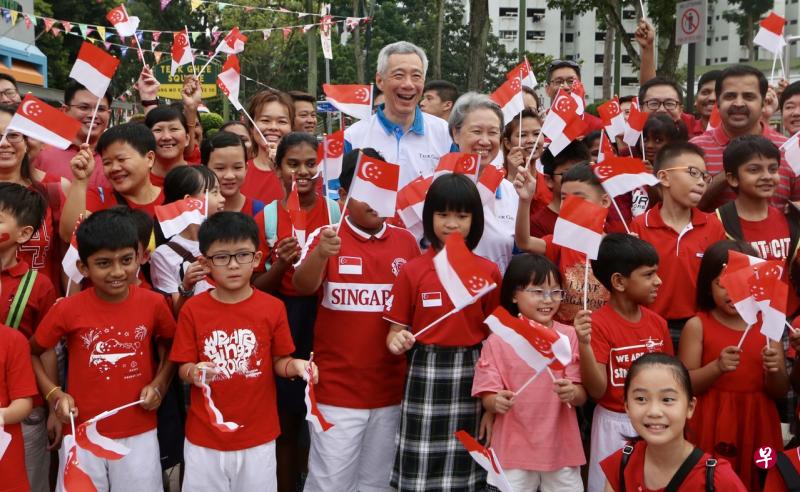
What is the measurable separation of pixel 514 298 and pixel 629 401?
78cm

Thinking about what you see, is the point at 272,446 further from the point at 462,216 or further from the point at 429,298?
the point at 462,216

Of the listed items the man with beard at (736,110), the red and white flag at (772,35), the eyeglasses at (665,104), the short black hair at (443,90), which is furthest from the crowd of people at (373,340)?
the short black hair at (443,90)

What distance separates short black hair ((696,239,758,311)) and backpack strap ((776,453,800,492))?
2.66 feet

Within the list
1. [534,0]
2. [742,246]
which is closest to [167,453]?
[742,246]

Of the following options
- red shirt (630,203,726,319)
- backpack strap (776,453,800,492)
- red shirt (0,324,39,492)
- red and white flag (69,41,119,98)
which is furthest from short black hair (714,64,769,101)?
red shirt (0,324,39,492)

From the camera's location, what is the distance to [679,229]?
164 inches

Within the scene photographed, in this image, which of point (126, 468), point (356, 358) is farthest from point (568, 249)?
point (126, 468)

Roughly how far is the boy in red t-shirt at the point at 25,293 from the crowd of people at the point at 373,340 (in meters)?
0.01

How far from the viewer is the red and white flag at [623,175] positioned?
4.04 meters

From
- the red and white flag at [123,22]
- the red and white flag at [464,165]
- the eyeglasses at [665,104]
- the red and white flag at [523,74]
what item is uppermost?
the red and white flag at [123,22]

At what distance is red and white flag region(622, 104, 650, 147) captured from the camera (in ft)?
17.2

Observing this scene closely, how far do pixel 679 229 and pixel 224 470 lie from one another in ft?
8.20

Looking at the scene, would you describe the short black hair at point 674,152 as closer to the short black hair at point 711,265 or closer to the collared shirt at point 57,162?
the short black hair at point 711,265

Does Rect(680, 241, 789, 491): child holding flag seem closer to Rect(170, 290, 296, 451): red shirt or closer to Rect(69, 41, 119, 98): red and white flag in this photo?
Rect(170, 290, 296, 451): red shirt
